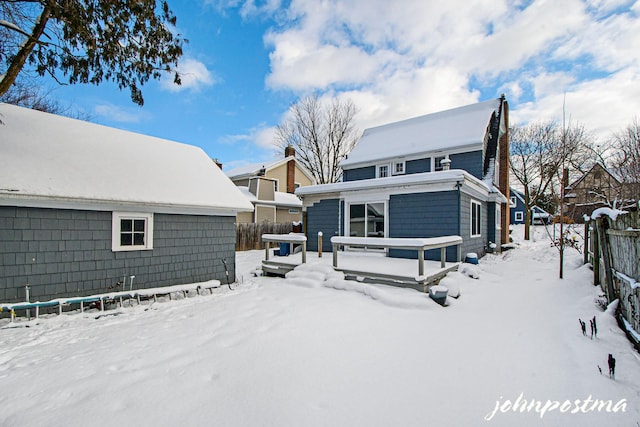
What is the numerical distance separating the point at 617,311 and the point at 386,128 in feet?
51.1

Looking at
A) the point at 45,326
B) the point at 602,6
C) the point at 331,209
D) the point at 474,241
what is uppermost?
the point at 602,6

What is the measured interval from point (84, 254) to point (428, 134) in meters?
15.2

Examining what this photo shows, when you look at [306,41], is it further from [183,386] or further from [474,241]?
[183,386]

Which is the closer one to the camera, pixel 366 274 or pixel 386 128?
pixel 366 274

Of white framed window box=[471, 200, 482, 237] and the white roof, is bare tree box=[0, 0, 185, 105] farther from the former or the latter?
the white roof

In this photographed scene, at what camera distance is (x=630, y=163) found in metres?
9.81

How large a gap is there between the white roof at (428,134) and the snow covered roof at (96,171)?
9.41 m

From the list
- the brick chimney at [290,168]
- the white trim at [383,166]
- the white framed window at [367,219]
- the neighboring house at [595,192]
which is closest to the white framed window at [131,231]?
the white framed window at [367,219]

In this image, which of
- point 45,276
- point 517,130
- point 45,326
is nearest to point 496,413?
point 45,326

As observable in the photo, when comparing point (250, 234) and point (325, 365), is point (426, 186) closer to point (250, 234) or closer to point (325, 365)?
point (325, 365)

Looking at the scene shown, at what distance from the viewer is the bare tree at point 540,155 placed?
882 inches

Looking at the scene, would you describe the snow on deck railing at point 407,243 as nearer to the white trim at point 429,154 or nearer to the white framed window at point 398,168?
the white trim at point 429,154

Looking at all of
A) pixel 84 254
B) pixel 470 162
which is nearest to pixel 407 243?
pixel 84 254

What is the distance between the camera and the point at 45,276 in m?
5.71
